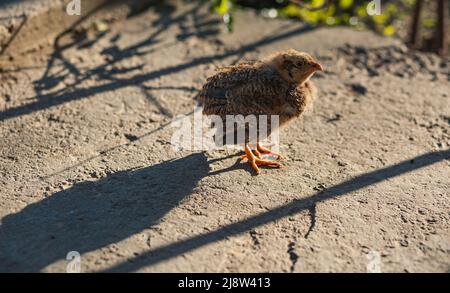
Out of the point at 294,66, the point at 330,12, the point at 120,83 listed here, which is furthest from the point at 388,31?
the point at 120,83

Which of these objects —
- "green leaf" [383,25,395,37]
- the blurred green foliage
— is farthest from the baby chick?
"green leaf" [383,25,395,37]

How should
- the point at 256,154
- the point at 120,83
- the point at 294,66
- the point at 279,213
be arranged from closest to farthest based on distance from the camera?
the point at 279,213, the point at 294,66, the point at 256,154, the point at 120,83

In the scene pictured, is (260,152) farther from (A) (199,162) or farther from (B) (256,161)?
(A) (199,162)

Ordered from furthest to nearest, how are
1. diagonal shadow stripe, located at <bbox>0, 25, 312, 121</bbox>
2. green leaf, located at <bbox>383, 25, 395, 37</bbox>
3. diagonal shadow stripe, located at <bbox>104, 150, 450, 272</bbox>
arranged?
green leaf, located at <bbox>383, 25, 395, 37</bbox> → diagonal shadow stripe, located at <bbox>0, 25, 312, 121</bbox> → diagonal shadow stripe, located at <bbox>104, 150, 450, 272</bbox>

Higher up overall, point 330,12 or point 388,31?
point 330,12

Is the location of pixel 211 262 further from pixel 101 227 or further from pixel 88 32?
pixel 88 32

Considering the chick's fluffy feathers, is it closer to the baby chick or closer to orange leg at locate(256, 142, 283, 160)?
the baby chick
